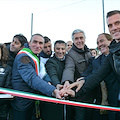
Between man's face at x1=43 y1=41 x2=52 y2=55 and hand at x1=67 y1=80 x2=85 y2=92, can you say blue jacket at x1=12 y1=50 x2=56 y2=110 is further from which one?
man's face at x1=43 y1=41 x2=52 y2=55

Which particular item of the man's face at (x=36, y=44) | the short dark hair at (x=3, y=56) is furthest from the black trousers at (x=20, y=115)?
the man's face at (x=36, y=44)

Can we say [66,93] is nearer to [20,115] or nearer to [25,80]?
[25,80]

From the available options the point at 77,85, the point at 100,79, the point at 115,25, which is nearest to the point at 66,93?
the point at 77,85

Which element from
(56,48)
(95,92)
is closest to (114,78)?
(95,92)

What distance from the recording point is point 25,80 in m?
1.65

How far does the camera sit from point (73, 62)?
2.19 metres

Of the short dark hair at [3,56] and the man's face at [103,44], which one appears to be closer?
the short dark hair at [3,56]

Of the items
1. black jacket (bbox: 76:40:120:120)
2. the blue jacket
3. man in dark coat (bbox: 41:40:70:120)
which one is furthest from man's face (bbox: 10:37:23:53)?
black jacket (bbox: 76:40:120:120)

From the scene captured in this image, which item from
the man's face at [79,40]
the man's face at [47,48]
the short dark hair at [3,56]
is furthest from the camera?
the man's face at [47,48]

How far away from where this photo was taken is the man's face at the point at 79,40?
230cm

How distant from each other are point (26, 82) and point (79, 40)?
1180mm

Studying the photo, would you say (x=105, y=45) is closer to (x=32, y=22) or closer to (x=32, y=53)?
(x=32, y=53)

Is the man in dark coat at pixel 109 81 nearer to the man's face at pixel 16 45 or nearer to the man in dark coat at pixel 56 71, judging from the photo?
the man in dark coat at pixel 56 71

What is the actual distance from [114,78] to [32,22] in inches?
342
